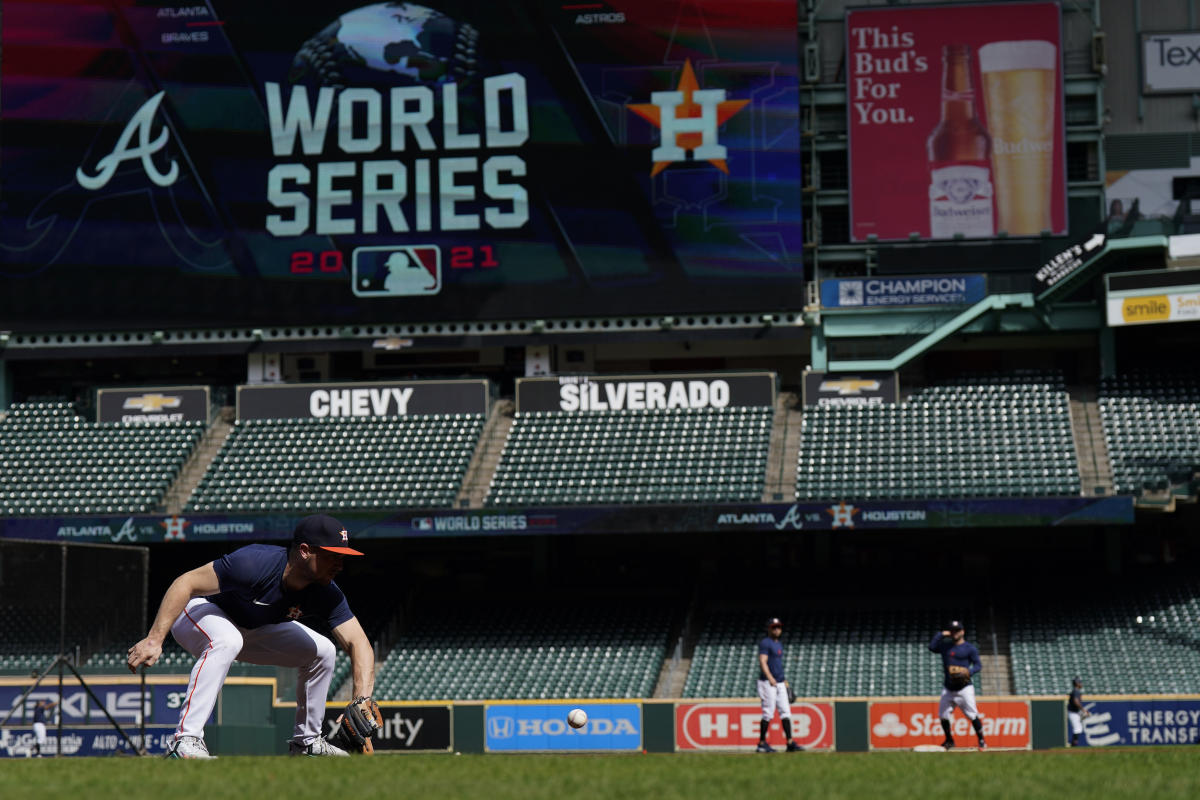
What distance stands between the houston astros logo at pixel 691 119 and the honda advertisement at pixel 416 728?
13788 mm

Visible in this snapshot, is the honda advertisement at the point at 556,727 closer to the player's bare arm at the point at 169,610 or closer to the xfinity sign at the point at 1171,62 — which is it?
the player's bare arm at the point at 169,610

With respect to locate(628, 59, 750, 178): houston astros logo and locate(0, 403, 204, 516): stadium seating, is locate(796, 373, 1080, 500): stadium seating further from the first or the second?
locate(0, 403, 204, 516): stadium seating

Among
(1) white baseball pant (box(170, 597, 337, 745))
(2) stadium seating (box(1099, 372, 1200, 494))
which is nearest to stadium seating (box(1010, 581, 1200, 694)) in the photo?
(2) stadium seating (box(1099, 372, 1200, 494))

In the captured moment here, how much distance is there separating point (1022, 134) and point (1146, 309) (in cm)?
534

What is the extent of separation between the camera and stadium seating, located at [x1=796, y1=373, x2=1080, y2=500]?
32750 mm

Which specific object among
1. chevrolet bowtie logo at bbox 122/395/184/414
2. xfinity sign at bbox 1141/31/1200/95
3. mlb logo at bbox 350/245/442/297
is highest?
xfinity sign at bbox 1141/31/1200/95

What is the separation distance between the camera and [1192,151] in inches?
1500

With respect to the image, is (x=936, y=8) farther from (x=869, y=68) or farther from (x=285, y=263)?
(x=285, y=263)

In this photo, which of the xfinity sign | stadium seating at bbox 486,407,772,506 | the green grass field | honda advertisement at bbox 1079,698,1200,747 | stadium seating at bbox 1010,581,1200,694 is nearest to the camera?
the green grass field

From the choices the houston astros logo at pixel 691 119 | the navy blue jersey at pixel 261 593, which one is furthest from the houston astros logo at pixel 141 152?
the navy blue jersey at pixel 261 593

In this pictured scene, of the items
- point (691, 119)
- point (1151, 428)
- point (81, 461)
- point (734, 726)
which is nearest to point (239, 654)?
point (734, 726)

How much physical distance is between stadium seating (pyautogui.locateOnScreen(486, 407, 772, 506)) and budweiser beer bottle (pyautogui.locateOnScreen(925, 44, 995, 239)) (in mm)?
6266

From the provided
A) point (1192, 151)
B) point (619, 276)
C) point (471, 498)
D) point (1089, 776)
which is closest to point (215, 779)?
point (1089, 776)

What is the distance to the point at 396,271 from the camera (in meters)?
37.1
